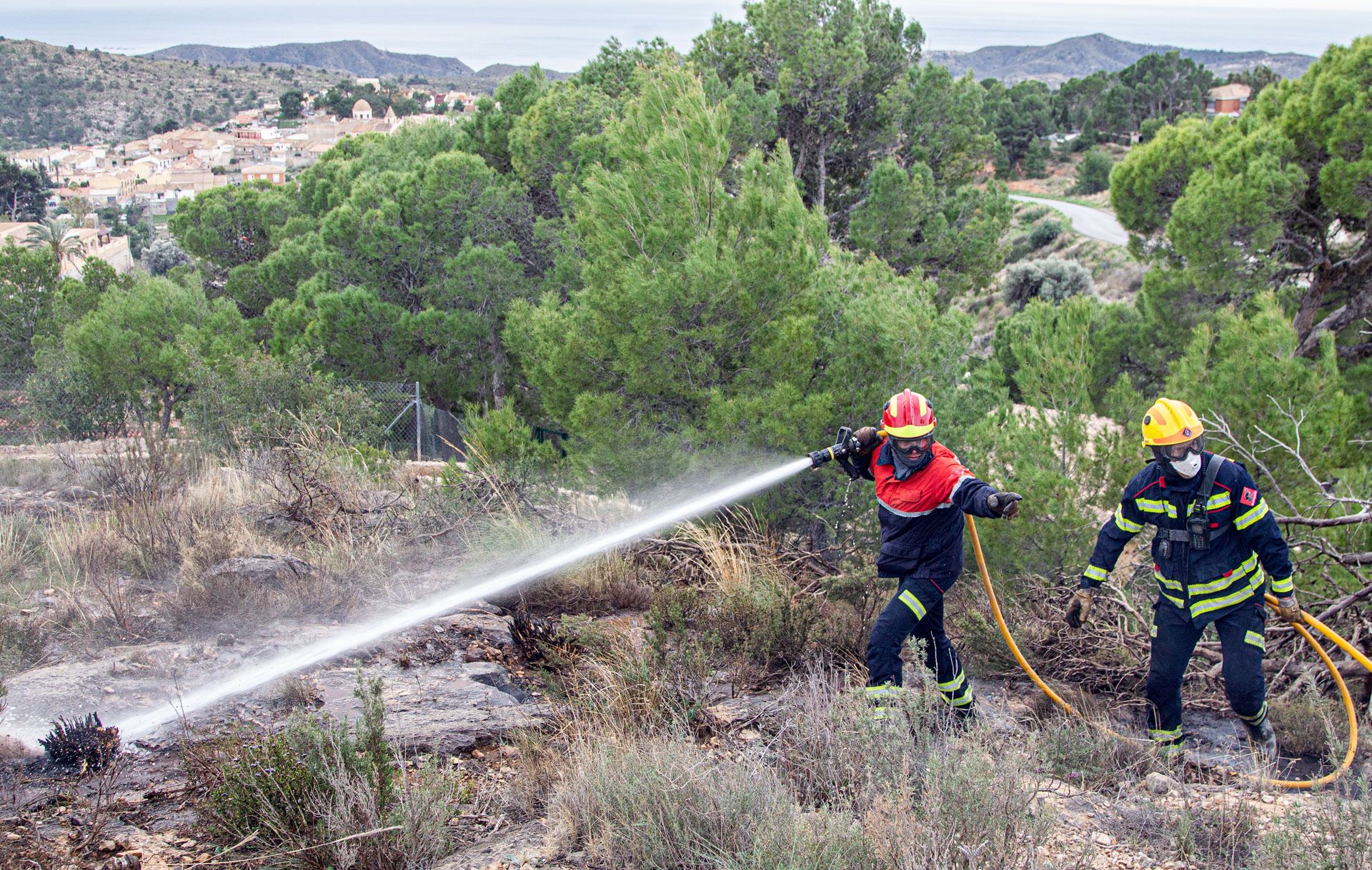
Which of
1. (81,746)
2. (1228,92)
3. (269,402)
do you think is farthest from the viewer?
(1228,92)

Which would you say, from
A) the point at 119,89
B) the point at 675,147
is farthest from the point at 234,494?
the point at 119,89

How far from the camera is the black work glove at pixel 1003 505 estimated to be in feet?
12.9

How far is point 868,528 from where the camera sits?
685cm

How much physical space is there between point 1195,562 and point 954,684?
1.21 meters

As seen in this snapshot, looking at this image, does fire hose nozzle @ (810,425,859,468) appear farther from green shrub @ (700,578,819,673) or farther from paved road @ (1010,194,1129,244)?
paved road @ (1010,194,1129,244)

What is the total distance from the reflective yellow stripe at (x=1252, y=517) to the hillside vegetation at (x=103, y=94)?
128650 millimetres

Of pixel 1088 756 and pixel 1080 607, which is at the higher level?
pixel 1080 607

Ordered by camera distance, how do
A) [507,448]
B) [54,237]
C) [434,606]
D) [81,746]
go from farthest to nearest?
[54,237] < [507,448] < [434,606] < [81,746]

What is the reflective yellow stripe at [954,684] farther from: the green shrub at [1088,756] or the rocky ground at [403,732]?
the green shrub at [1088,756]

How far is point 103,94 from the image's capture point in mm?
127250

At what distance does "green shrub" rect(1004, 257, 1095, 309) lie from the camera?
30203mm

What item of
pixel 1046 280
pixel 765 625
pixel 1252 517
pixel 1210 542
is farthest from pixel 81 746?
pixel 1046 280

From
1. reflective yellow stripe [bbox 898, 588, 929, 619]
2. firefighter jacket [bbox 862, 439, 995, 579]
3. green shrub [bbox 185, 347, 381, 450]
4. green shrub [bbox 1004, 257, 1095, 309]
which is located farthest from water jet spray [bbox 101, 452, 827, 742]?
green shrub [bbox 1004, 257, 1095, 309]

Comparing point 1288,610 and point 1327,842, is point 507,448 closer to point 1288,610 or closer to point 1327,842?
point 1288,610
